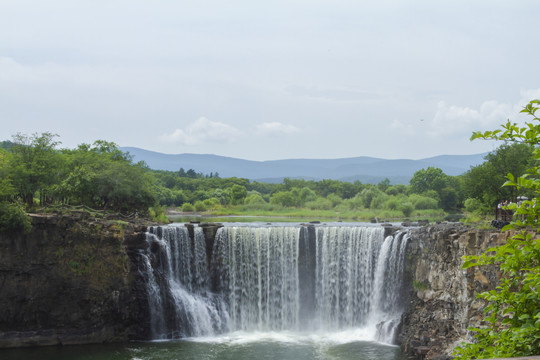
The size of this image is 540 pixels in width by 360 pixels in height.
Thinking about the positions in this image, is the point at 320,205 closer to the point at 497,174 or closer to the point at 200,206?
the point at 200,206

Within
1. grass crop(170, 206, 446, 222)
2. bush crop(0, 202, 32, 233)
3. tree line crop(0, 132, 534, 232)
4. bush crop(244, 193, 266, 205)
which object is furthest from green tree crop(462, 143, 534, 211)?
bush crop(244, 193, 266, 205)

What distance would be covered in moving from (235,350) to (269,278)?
21.0 ft

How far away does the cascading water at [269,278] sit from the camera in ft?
98.0

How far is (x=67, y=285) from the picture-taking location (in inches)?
1133

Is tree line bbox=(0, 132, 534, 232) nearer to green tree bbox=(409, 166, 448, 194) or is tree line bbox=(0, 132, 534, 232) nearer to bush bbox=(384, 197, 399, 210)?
bush bbox=(384, 197, 399, 210)

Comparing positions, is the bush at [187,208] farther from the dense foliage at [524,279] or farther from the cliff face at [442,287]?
the dense foliage at [524,279]

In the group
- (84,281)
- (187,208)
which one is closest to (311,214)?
(187,208)

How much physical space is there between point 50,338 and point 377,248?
58.0ft

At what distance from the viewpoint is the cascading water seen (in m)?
29.9

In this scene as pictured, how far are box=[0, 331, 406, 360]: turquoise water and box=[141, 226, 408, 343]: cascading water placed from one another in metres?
1.89

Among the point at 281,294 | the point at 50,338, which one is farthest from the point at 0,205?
the point at 281,294

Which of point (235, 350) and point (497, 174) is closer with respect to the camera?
point (235, 350)

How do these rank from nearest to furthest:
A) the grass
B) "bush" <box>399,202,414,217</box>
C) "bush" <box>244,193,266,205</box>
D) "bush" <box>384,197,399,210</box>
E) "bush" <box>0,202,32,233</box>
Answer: "bush" <box>0,202,32,233</box> → the grass → "bush" <box>399,202,414,217</box> → "bush" <box>384,197,399,210</box> → "bush" <box>244,193,266,205</box>

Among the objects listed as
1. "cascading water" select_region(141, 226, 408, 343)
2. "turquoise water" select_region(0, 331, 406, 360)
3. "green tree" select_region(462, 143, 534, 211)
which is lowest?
"turquoise water" select_region(0, 331, 406, 360)
